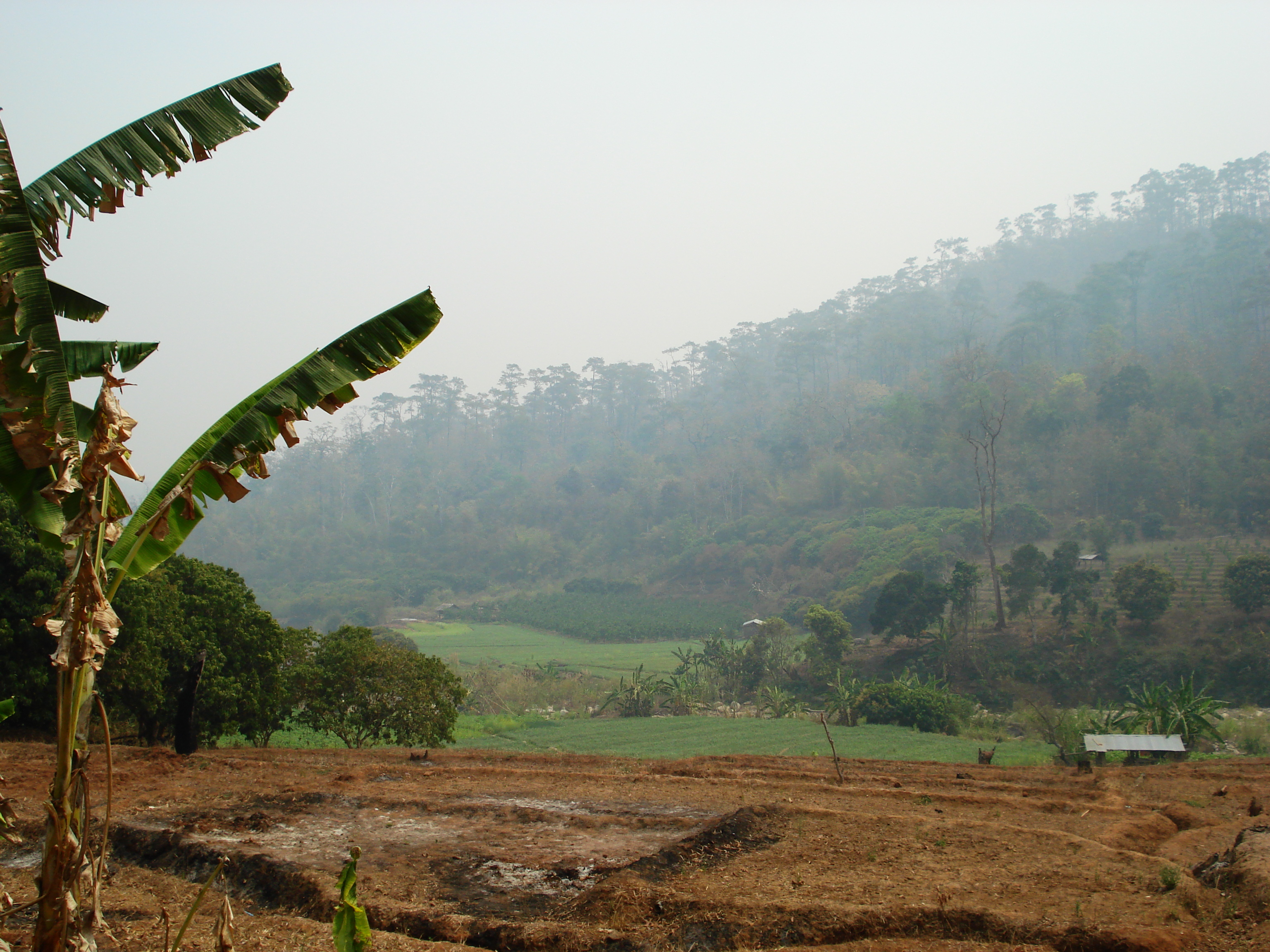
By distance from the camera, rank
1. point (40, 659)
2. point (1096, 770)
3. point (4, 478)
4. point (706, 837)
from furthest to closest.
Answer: point (1096, 770) < point (40, 659) < point (706, 837) < point (4, 478)

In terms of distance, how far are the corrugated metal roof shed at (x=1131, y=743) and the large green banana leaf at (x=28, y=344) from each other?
1592 cm

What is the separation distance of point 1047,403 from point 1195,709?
38868 mm

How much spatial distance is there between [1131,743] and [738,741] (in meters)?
7.91

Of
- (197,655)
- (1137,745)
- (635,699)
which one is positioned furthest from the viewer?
(635,699)

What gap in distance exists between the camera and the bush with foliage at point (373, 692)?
1500 cm

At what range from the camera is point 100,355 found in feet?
15.6

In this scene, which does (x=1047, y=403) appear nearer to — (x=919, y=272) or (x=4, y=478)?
(x=919, y=272)

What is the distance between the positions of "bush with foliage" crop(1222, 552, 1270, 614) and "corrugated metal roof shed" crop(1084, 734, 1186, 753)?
14.4 metres

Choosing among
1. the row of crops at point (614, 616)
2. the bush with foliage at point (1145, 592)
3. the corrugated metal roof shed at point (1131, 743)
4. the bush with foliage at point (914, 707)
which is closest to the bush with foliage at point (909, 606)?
the bush with foliage at point (1145, 592)

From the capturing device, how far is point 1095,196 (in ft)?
333

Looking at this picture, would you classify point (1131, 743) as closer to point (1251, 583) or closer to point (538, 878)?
point (538, 878)

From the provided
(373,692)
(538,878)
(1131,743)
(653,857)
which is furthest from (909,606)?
(538,878)

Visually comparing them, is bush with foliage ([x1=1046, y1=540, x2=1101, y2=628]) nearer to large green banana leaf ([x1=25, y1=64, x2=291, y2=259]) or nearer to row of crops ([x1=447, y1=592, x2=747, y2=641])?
row of crops ([x1=447, y1=592, x2=747, y2=641])

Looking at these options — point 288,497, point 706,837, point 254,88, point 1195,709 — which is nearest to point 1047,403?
point 1195,709
